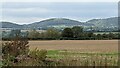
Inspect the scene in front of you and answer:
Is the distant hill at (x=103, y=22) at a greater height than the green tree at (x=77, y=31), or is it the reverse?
the distant hill at (x=103, y=22)

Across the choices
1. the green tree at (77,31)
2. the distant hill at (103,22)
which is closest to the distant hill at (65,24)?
the distant hill at (103,22)

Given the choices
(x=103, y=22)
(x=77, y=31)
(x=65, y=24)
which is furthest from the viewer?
(x=77, y=31)

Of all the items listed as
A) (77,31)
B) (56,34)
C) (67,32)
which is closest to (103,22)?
(77,31)

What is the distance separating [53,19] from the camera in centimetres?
1084

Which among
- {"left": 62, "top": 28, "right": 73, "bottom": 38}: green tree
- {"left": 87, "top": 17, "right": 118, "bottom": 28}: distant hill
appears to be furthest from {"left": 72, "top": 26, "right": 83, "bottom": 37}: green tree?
{"left": 87, "top": 17, "right": 118, "bottom": 28}: distant hill

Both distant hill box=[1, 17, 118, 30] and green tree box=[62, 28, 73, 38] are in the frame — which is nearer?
distant hill box=[1, 17, 118, 30]

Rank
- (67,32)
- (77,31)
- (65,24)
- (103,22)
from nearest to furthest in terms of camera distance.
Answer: (65,24) < (103,22) < (67,32) < (77,31)

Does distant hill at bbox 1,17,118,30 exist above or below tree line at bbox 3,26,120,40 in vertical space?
above

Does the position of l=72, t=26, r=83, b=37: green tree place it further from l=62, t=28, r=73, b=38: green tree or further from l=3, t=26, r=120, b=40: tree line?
l=62, t=28, r=73, b=38: green tree

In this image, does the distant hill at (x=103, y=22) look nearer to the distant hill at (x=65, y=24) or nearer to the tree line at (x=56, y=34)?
the distant hill at (x=65, y=24)

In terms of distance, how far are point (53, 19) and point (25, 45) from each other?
2.05 m

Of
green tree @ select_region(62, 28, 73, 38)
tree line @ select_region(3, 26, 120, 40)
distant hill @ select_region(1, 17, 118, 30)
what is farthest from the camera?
green tree @ select_region(62, 28, 73, 38)

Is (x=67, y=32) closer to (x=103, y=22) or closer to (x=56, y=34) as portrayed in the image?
(x=56, y=34)

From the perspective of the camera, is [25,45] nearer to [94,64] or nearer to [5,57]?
[5,57]
